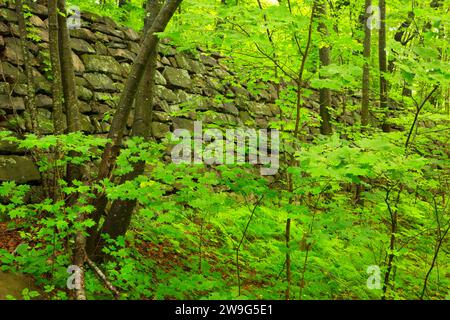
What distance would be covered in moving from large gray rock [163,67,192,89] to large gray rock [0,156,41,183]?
10.7ft

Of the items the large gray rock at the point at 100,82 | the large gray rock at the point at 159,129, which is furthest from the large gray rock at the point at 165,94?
the large gray rock at the point at 100,82

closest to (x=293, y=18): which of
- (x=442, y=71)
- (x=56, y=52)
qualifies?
(x=442, y=71)

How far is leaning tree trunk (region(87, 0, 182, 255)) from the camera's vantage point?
3775mm

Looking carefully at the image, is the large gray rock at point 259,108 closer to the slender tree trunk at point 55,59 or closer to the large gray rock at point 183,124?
the large gray rock at point 183,124

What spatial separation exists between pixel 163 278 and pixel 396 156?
2740 millimetres

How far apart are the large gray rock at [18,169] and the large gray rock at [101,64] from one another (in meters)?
2.03

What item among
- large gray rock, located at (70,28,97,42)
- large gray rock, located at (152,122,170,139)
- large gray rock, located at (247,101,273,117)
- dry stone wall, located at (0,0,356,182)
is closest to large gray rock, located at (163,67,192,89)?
dry stone wall, located at (0,0,356,182)

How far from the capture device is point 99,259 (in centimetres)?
411

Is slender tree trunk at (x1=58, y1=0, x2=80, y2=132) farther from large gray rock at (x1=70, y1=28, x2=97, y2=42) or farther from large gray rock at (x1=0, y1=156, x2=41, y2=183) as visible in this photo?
large gray rock at (x1=70, y1=28, x2=97, y2=42)

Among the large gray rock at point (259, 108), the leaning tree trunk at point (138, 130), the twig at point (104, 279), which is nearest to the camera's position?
the twig at point (104, 279)

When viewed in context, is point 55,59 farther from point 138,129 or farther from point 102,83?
point 102,83

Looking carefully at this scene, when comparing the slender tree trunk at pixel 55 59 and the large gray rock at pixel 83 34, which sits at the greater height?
the large gray rock at pixel 83 34

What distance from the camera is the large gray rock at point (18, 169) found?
480 cm
